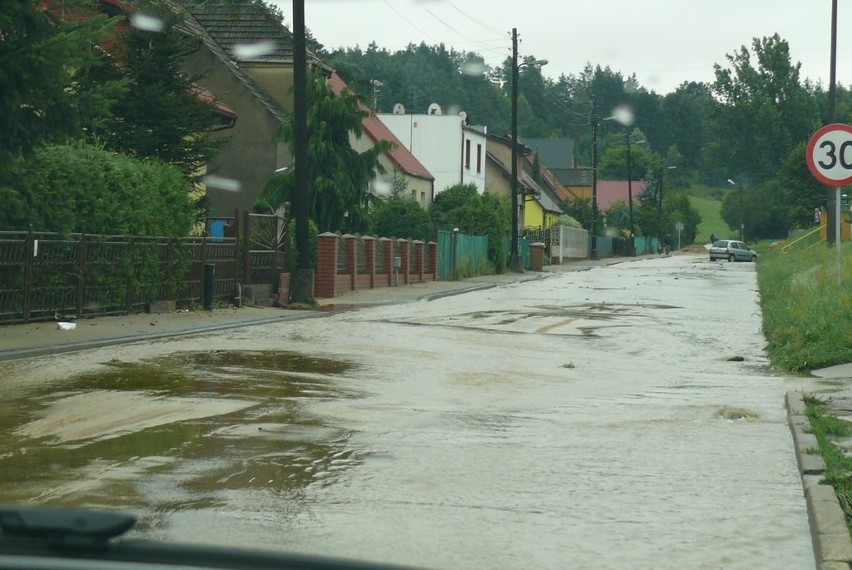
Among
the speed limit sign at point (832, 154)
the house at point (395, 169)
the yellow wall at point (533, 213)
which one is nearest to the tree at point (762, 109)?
the yellow wall at point (533, 213)

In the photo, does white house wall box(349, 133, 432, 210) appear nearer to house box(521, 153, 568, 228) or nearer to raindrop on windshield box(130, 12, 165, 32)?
house box(521, 153, 568, 228)

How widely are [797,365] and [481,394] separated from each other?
451 centimetres

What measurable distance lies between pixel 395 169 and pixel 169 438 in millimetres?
48900

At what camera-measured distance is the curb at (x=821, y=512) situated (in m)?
6.23

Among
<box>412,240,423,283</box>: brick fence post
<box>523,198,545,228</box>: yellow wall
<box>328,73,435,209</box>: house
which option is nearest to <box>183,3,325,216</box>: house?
<box>412,240,423,283</box>: brick fence post

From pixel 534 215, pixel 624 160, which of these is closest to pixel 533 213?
pixel 534 215

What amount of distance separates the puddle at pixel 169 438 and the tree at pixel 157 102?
1408 centimetres

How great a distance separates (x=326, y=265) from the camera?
33.0 meters

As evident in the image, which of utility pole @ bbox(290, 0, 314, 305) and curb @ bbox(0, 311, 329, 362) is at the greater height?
utility pole @ bbox(290, 0, 314, 305)

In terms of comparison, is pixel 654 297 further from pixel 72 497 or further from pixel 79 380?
pixel 72 497

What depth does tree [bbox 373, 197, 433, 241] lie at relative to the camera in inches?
1893

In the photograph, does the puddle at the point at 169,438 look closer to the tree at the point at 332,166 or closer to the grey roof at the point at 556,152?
the tree at the point at 332,166

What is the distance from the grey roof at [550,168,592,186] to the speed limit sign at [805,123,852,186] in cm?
13303

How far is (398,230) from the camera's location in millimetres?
48312
